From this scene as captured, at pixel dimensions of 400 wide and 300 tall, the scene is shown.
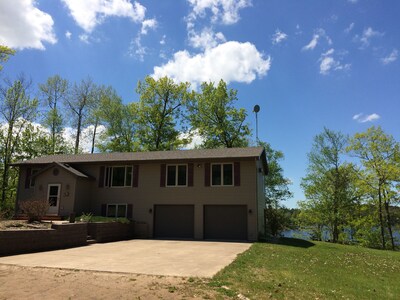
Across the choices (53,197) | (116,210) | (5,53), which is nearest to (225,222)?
(116,210)

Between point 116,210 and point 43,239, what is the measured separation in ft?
26.8

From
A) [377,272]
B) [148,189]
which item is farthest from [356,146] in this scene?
[377,272]

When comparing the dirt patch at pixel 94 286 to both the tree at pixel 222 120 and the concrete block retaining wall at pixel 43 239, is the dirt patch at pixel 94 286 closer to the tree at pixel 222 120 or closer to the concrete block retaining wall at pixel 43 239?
the concrete block retaining wall at pixel 43 239

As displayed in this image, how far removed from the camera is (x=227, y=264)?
8.84 metres

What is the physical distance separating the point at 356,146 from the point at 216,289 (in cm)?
2696

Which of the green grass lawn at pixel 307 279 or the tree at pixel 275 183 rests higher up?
the tree at pixel 275 183

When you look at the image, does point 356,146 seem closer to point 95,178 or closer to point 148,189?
point 148,189

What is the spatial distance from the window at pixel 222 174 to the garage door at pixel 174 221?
7.05 ft

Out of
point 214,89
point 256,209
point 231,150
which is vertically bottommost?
point 256,209

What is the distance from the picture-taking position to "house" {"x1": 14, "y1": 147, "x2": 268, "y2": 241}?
17703 mm

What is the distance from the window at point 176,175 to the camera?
749 inches

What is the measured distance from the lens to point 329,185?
31547 millimetres

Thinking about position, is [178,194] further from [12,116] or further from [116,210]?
[12,116]

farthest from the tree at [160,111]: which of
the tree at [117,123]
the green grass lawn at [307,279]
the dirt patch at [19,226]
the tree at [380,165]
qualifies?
the green grass lawn at [307,279]
